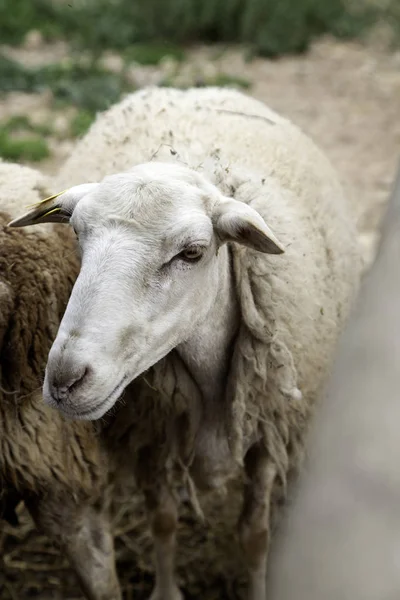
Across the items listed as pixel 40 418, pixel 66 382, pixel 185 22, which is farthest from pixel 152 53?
pixel 66 382

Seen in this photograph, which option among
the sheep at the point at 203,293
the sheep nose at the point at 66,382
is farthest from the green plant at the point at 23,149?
the sheep nose at the point at 66,382

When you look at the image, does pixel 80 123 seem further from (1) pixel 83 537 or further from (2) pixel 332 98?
(1) pixel 83 537

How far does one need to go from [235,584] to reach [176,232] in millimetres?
1940

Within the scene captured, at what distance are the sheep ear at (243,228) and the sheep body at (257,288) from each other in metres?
0.24

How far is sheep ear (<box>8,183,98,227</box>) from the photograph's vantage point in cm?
246

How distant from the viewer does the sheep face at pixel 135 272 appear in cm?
206

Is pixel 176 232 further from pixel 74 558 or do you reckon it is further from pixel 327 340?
pixel 74 558

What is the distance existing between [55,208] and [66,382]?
0.68 metres

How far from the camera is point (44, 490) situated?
2678mm

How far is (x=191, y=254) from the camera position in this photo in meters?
2.27

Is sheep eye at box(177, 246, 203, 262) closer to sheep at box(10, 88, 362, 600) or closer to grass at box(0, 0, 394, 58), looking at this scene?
sheep at box(10, 88, 362, 600)

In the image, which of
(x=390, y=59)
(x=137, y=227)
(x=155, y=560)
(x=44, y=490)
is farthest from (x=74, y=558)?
(x=390, y=59)

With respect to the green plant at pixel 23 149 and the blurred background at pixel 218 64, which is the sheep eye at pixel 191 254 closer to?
the blurred background at pixel 218 64

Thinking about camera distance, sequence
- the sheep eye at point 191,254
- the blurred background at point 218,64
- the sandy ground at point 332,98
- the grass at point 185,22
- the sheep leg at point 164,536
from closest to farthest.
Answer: the sheep eye at point 191,254 → the sheep leg at point 164,536 → the sandy ground at point 332,98 → the blurred background at point 218,64 → the grass at point 185,22
